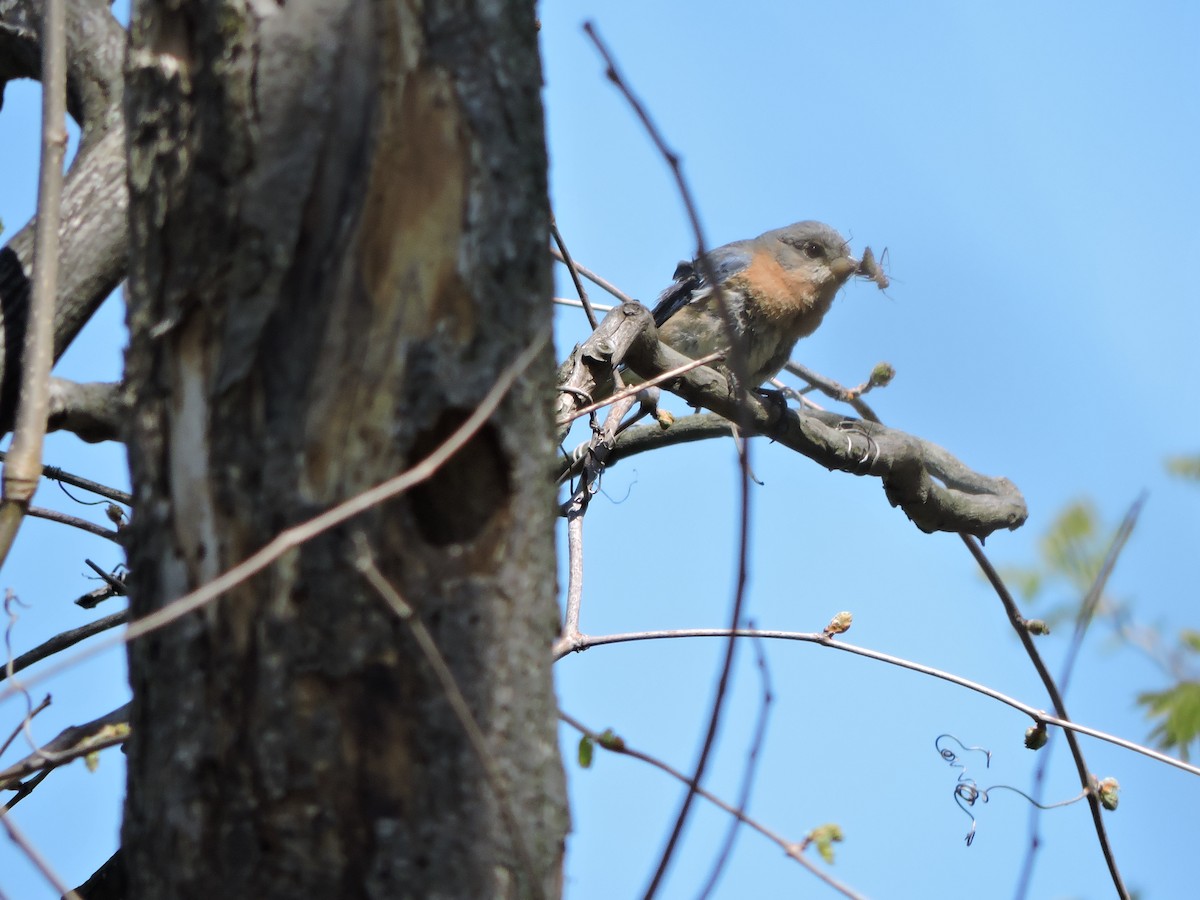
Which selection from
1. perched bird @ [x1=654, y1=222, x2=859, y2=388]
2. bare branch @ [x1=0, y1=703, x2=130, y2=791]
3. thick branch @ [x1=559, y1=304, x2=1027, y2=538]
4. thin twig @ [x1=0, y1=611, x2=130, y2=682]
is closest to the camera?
bare branch @ [x1=0, y1=703, x2=130, y2=791]

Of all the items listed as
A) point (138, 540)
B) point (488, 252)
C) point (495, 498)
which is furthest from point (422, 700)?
point (488, 252)

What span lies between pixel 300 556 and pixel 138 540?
0.24 meters

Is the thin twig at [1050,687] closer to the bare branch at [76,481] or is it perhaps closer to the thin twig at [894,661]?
the thin twig at [894,661]

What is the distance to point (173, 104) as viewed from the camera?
1.43 meters

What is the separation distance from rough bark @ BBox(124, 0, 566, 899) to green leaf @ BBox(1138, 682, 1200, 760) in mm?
3244

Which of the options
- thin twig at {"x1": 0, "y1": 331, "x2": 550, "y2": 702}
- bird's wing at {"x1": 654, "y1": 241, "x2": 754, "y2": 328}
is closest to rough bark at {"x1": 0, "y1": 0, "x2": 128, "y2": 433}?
thin twig at {"x1": 0, "y1": 331, "x2": 550, "y2": 702}

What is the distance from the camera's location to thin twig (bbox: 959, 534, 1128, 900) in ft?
9.37

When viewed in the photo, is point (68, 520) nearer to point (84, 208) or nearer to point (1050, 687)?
point (84, 208)

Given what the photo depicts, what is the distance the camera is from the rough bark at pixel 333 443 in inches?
52.4

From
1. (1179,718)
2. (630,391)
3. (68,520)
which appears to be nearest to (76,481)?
(68,520)

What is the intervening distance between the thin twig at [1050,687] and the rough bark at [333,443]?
4.85 ft

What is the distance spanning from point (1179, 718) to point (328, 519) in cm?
363

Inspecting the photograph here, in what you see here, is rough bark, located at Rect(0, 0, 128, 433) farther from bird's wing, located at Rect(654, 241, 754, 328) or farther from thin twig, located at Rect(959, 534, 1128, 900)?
bird's wing, located at Rect(654, 241, 754, 328)

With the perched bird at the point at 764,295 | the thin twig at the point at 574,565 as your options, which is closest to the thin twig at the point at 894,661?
the thin twig at the point at 574,565
